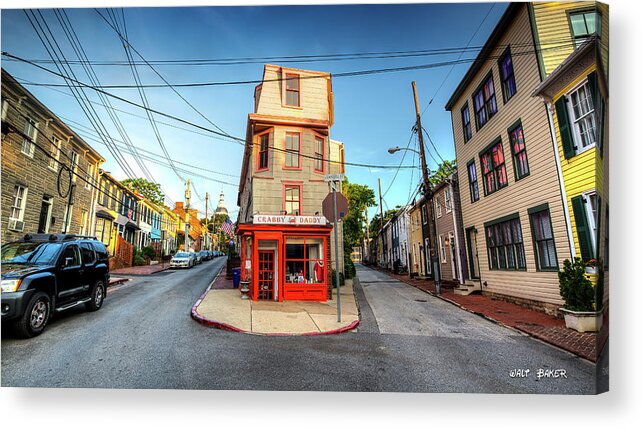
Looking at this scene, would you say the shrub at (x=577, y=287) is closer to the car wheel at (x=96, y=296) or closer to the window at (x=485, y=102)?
the window at (x=485, y=102)

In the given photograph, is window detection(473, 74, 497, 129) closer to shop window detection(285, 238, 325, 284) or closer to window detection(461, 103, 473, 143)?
window detection(461, 103, 473, 143)

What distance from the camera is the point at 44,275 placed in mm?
4371

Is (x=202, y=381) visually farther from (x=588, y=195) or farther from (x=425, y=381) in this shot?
(x=588, y=195)

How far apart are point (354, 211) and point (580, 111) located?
1159cm

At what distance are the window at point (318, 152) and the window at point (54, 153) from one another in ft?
24.5

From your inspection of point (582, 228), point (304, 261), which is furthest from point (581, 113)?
point (304, 261)

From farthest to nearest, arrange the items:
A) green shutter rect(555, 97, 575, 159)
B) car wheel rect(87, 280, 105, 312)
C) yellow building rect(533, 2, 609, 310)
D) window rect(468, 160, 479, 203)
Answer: window rect(468, 160, 479, 203)
car wheel rect(87, 280, 105, 312)
green shutter rect(555, 97, 575, 159)
yellow building rect(533, 2, 609, 310)

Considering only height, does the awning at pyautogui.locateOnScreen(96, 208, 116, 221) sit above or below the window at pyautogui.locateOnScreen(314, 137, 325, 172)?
below

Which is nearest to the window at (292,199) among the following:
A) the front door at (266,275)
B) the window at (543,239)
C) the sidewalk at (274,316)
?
the front door at (266,275)

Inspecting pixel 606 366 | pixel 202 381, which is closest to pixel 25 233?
pixel 202 381

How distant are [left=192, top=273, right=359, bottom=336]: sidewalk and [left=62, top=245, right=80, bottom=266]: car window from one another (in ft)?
8.05

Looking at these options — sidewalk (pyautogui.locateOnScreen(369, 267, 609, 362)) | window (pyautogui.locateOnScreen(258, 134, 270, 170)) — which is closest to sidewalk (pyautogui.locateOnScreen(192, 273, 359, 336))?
sidewalk (pyautogui.locateOnScreen(369, 267, 609, 362))

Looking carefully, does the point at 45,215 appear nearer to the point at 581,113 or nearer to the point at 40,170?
the point at 40,170

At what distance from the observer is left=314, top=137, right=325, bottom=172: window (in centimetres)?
1056
